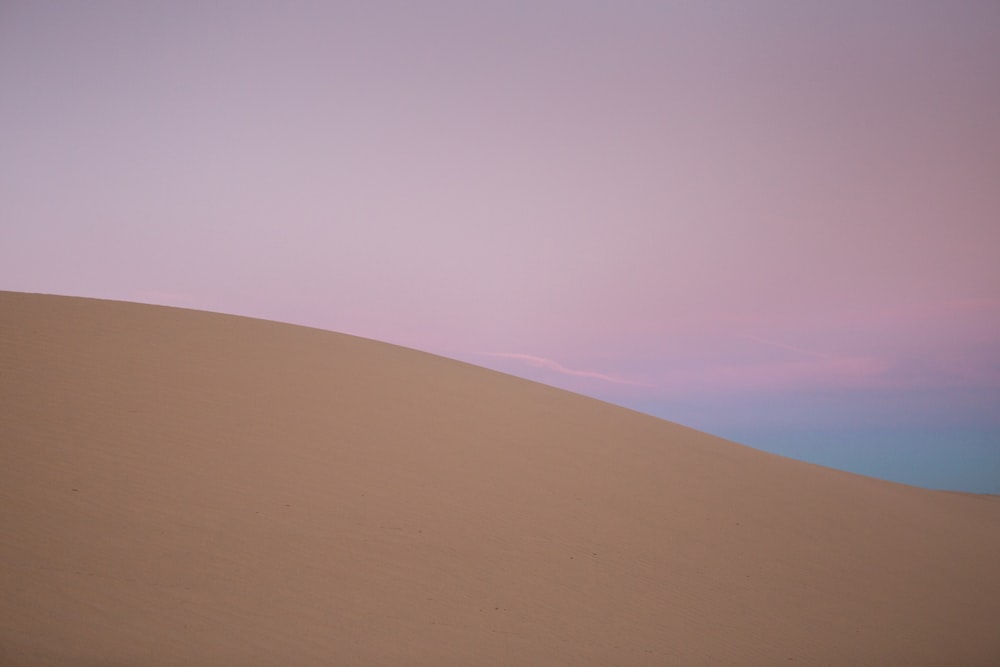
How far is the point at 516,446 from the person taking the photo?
8.77 meters

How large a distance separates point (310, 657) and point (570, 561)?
2543 millimetres

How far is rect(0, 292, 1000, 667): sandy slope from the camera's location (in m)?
4.23

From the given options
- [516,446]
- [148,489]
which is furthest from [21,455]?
[516,446]

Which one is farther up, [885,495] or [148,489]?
[885,495]

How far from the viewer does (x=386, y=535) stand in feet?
18.4

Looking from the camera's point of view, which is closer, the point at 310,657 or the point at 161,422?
the point at 310,657

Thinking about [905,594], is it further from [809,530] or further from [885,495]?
[885,495]

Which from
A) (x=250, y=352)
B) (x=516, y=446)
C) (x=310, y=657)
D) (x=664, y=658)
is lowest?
(x=310, y=657)

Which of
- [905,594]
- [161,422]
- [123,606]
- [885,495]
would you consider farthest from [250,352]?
[885,495]

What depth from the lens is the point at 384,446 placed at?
7.64 metres

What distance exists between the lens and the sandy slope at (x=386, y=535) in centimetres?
423

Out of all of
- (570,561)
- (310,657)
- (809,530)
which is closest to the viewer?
(310,657)

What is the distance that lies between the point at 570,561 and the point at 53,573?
3658 millimetres

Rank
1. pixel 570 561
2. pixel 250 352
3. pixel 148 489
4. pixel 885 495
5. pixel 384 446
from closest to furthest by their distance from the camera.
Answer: pixel 148 489, pixel 570 561, pixel 384 446, pixel 250 352, pixel 885 495
